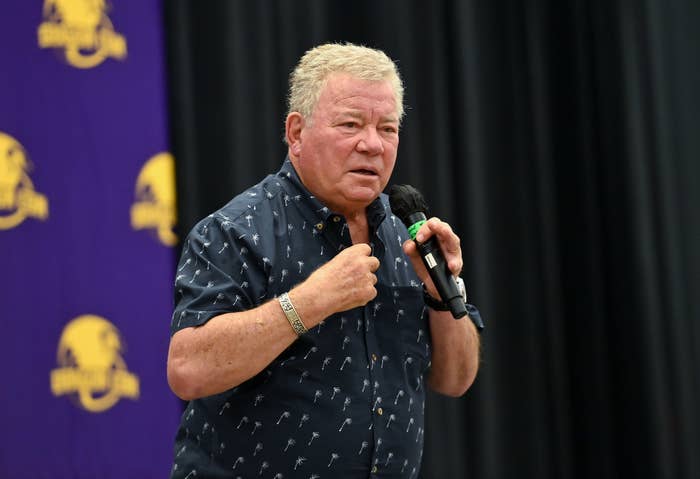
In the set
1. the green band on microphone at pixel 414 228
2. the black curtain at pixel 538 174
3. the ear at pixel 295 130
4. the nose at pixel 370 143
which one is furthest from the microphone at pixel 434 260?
the black curtain at pixel 538 174

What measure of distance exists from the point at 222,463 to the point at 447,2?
2655mm

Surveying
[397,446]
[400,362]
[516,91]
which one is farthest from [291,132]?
[516,91]

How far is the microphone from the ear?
27 centimetres

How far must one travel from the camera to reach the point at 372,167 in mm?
1771

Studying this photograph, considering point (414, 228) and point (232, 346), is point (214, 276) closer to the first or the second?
point (232, 346)

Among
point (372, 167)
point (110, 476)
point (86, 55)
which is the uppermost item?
point (86, 55)

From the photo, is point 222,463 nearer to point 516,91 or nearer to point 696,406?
point 696,406

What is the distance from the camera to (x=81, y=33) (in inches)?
123

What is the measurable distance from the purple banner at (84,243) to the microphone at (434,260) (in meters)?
1.63

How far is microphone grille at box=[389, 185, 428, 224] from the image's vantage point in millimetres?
1806

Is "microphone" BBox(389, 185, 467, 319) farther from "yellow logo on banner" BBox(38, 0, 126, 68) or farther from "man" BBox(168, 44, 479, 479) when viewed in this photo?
"yellow logo on banner" BBox(38, 0, 126, 68)

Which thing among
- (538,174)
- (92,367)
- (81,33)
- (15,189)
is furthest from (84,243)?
(538,174)

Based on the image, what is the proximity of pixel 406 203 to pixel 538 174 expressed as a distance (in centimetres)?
202

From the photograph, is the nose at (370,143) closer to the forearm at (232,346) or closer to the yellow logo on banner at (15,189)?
the forearm at (232,346)
